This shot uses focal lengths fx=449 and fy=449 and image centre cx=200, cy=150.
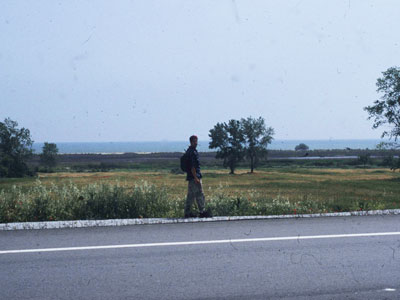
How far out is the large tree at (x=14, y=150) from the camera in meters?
54.2

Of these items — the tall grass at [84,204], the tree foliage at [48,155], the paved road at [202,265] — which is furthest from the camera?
the tree foliage at [48,155]

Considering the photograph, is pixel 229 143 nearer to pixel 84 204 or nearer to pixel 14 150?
pixel 14 150

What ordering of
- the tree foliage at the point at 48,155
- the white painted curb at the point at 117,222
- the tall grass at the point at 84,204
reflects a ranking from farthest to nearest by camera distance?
the tree foliage at the point at 48,155, the tall grass at the point at 84,204, the white painted curb at the point at 117,222

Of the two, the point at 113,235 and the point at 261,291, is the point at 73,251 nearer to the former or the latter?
the point at 113,235

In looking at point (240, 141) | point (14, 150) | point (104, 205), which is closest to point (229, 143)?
point (240, 141)

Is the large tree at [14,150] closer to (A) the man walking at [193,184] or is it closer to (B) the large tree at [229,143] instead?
(B) the large tree at [229,143]

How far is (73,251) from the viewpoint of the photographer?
6.89 meters

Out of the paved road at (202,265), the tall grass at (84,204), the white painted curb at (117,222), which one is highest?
the tall grass at (84,204)

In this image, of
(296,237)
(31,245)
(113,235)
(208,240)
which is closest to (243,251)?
(208,240)

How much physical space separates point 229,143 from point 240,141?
64.9 inches

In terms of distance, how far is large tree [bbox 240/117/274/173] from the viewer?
66.0 metres

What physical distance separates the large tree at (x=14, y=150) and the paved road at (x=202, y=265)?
164 feet

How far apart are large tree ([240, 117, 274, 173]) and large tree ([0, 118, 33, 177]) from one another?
98.5 ft

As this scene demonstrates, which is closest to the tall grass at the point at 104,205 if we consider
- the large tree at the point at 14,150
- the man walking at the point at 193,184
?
the man walking at the point at 193,184
